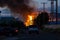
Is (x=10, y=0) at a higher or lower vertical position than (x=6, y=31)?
higher

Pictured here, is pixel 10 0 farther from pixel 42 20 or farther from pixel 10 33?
pixel 42 20

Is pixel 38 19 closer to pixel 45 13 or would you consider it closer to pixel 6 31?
pixel 45 13

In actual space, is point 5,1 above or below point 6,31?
above

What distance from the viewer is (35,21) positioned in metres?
103

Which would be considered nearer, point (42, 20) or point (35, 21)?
point (42, 20)

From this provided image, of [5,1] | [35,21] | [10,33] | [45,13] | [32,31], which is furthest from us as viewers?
[35,21]

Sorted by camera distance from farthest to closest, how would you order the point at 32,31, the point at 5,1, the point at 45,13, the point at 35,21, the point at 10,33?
the point at 35,21
the point at 45,13
the point at 32,31
the point at 10,33
the point at 5,1

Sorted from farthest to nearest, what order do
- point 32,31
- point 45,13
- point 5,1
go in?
point 45,13 < point 32,31 < point 5,1

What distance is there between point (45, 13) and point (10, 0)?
71.0 meters

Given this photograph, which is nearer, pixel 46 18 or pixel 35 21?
pixel 46 18

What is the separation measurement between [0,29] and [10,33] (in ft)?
5.90

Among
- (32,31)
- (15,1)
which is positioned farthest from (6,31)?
(15,1)

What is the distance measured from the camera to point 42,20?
94312 mm

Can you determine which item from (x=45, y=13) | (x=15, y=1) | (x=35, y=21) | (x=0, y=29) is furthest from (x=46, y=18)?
(x=15, y=1)
